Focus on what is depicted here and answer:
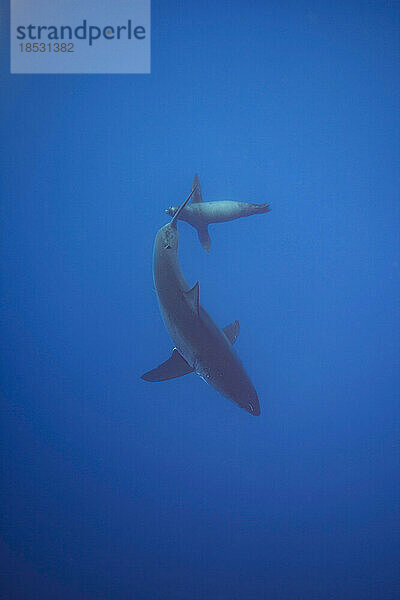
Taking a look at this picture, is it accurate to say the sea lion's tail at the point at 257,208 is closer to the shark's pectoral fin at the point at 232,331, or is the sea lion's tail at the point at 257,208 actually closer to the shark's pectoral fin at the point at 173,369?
the shark's pectoral fin at the point at 232,331

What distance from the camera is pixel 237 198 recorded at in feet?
6.09

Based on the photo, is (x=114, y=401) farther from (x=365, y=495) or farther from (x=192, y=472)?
(x=365, y=495)

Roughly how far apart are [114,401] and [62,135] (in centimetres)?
102

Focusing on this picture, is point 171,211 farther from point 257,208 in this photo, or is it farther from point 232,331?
point 232,331

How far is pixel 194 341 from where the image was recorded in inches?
60.1

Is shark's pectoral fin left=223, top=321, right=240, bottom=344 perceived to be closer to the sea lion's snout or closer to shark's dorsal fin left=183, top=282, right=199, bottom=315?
shark's dorsal fin left=183, top=282, right=199, bottom=315

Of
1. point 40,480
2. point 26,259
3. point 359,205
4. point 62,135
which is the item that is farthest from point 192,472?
point 62,135

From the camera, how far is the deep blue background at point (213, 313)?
6.07 ft

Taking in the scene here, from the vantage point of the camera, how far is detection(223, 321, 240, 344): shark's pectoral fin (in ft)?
5.74

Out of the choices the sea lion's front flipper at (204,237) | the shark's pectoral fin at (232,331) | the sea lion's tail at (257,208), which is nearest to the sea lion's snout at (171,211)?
the sea lion's front flipper at (204,237)

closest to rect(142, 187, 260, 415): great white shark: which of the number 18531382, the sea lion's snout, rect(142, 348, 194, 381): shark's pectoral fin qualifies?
rect(142, 348, 194, 381): shark's pectoral fin

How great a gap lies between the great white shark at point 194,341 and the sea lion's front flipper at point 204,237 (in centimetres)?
19

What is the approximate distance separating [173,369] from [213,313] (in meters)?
0.31

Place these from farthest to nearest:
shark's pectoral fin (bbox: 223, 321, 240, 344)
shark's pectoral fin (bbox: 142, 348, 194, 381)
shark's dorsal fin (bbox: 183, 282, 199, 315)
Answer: shark's pectoral fin (bbox: 223, 321, 240, 344) → shark's pectoral fin (bbox: 142, 348, 194, 381) → shark's dorsal fin (bbox: 183, 282, 199, 315)
